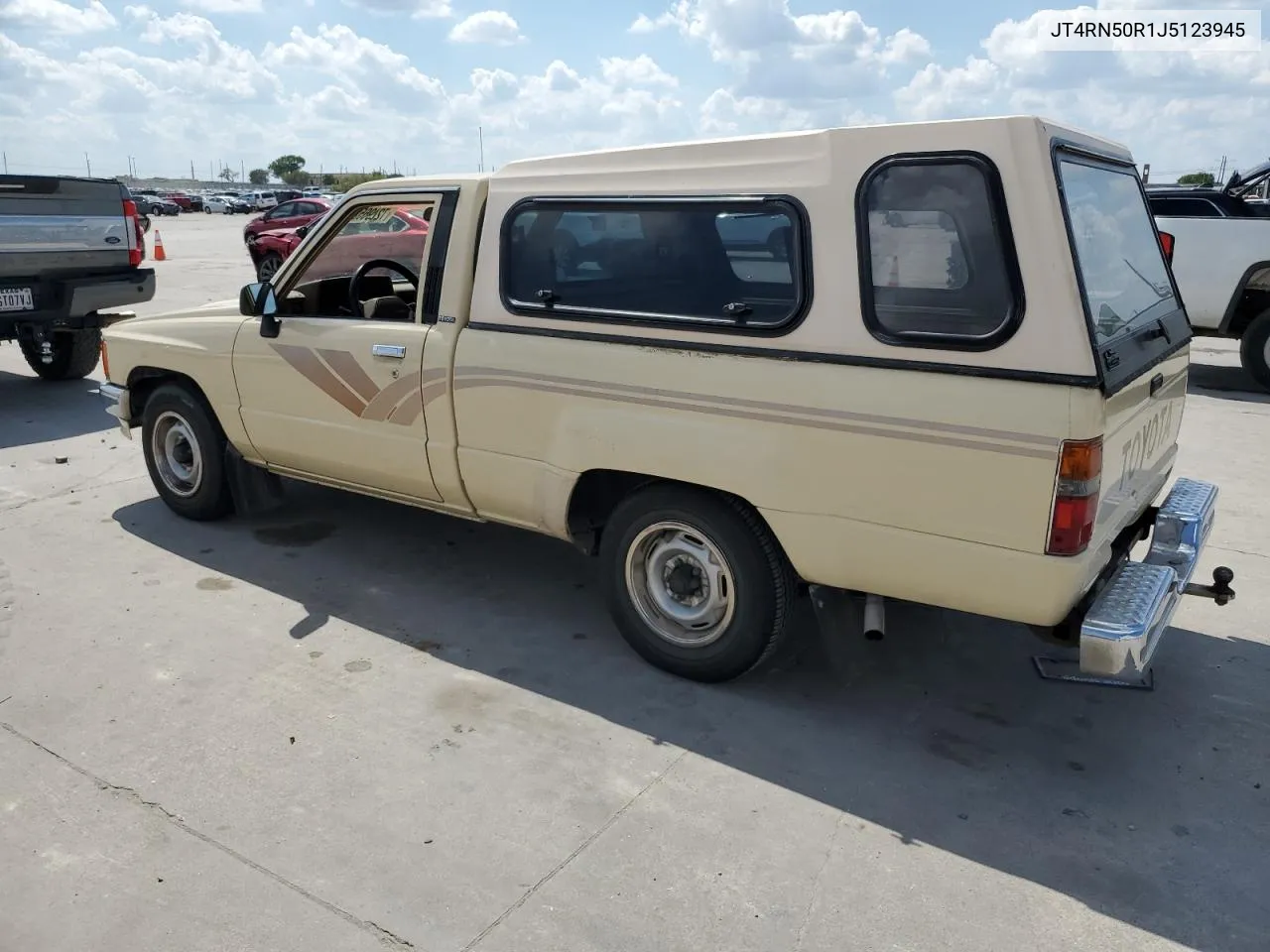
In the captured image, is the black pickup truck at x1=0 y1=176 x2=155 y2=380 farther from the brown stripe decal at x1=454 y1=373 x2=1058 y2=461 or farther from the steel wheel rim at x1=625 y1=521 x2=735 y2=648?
the steel wheel rim at x1=625 y1=521 x2=735 y2=648

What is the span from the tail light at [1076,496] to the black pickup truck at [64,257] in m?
8.10

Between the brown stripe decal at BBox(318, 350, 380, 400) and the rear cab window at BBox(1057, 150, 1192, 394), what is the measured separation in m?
2.95

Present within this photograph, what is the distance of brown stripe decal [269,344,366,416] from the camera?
4.79 meters

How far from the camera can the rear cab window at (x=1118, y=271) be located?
3.19m

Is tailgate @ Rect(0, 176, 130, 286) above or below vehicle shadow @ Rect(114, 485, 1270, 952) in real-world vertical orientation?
above

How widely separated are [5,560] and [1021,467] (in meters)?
4.98

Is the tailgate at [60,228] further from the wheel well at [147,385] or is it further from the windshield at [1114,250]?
the windshield at [1114,250]

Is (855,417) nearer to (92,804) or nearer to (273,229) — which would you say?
(92,804)

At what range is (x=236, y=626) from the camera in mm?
4574

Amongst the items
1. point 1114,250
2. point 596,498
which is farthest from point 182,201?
point 1114,250

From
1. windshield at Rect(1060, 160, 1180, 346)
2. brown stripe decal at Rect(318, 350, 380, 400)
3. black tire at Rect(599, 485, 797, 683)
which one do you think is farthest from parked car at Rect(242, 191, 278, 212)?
windshield at Rect(1060, 160, 1180, 346)

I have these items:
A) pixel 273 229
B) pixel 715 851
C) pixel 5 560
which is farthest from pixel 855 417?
pixel 273 229

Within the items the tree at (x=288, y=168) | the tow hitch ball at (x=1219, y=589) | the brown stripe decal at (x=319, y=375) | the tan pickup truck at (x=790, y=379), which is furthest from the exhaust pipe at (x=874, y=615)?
the tree at (x=288, y=168)

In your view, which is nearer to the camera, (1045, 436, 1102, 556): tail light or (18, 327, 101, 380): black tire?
(1045, 436, 1102, 556): tail light
